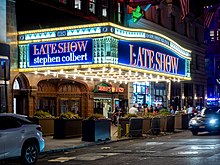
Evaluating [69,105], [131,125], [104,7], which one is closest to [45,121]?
[131,125]

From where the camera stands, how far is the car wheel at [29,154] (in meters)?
13.7

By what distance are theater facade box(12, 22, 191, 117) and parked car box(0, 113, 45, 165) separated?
32.4 feet

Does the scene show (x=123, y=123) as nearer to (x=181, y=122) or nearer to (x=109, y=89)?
(x=181, y=122)

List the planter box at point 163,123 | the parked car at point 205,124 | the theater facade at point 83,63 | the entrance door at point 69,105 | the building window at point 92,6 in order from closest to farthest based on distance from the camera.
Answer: the theater facade at point 83,63 → the parked car at point 205,124 → the planter box at point 163,123 → the building window at point 92,6 → the entrance door at point 69,105

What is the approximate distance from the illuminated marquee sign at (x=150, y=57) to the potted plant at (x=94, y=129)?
12.1ft

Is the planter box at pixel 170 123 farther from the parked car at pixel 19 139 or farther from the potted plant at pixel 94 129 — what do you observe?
the parked car at pixel 19 139

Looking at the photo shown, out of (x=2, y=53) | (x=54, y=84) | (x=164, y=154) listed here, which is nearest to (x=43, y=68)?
(x=2, y=53)

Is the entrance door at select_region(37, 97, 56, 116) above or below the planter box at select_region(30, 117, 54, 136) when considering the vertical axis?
above

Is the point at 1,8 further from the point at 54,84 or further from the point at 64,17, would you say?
the point at 54,84

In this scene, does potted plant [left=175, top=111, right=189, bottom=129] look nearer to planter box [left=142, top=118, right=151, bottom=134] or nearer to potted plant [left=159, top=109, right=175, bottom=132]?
potted plant [left=159, top=109, right=175, bottom=132]

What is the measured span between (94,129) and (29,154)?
8.24 metres

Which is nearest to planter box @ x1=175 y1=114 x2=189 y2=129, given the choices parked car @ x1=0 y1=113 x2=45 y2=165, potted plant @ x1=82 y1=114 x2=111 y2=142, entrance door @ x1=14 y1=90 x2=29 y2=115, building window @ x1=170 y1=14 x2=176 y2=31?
potted plant @ x1=82 y1=114 x2=111 y2=142

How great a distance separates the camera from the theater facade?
23788 millimetres

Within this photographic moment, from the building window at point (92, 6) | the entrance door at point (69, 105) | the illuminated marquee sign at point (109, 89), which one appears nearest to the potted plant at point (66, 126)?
the entrance door at point (69, 105)
